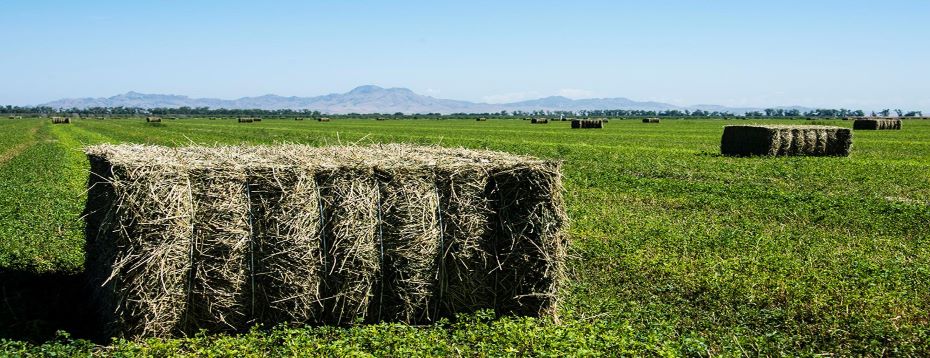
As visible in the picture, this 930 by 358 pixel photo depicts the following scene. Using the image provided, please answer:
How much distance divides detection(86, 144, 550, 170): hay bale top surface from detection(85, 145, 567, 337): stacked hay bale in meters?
0.02

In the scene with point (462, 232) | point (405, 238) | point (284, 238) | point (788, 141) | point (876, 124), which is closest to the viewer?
point (284, 238)

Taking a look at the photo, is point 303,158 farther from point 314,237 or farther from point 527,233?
point 527,233

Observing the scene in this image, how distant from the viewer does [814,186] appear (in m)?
20.4

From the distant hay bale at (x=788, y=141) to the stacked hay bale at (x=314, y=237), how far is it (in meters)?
25.5

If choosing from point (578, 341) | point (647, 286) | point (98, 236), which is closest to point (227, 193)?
point (98, 236)

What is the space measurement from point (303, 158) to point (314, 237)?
0.91m

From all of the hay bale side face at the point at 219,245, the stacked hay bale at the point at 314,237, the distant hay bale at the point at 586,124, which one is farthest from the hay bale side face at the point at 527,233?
the distant hay bale at the point at 586,124

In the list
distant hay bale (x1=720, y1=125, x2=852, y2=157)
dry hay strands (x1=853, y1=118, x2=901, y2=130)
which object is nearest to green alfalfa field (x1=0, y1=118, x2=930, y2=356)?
distant hay bale (x1=720, y1=125, x2=852, y2=157)

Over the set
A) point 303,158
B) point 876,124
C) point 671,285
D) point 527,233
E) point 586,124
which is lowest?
point 671,285

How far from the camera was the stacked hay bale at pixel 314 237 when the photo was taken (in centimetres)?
729

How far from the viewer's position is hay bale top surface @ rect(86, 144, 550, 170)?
25.3 ft

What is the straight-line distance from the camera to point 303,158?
8.11 metres

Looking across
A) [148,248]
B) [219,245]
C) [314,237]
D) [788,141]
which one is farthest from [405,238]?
[788,141]

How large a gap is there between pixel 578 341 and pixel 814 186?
15650mm
